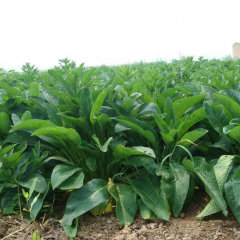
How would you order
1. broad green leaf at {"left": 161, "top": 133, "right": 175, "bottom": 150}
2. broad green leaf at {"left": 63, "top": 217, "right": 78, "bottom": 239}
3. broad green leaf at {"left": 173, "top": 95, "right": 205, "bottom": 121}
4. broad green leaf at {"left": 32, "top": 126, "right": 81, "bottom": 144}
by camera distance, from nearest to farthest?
broad green leaf at {"left": 63, "top": 217, "right": 78, "bottom": 239} → broad green leaf at {"left": 32, "top": 126, "right": 81, "bottom": 144} → broad green leaf at {"left": 161, "top": 133, "right": 175, "bottom": 150} → broad green leaf at {"left": 173, "top": 95, "right": 205, "bottom": 121}

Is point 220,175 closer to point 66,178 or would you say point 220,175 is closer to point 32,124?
point 66,178

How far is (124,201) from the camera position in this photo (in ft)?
7.24

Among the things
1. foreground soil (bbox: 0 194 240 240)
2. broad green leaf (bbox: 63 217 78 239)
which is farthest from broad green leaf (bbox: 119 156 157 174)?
broad green leaf (bbox: 63 217 78 239)

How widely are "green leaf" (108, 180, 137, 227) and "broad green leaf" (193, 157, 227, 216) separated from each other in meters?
0.49

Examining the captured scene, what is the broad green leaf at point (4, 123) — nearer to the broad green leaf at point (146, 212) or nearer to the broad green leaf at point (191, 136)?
the broad green leaf at point (146, 212)

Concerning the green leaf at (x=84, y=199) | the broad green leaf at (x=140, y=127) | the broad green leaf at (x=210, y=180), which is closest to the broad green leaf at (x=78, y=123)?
the broad green leaf at (x=140, y=127)

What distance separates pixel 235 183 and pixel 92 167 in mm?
985

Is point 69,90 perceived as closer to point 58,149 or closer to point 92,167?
point 58,149

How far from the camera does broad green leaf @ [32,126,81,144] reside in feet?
6.81

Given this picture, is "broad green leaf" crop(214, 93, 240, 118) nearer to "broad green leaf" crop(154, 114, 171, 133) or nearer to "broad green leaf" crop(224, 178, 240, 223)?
"broad green leaf" crop(154, 114, 171, 133)

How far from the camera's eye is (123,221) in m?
2.10

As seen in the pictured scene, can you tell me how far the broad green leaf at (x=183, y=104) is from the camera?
7.63ft

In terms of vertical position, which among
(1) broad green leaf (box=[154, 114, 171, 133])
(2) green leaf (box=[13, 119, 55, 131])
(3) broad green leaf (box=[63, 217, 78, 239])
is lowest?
(3) broad green leaf (box=[63, 217, 78, 239])

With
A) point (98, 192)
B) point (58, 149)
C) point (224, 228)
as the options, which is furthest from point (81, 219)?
point (224, 228)
